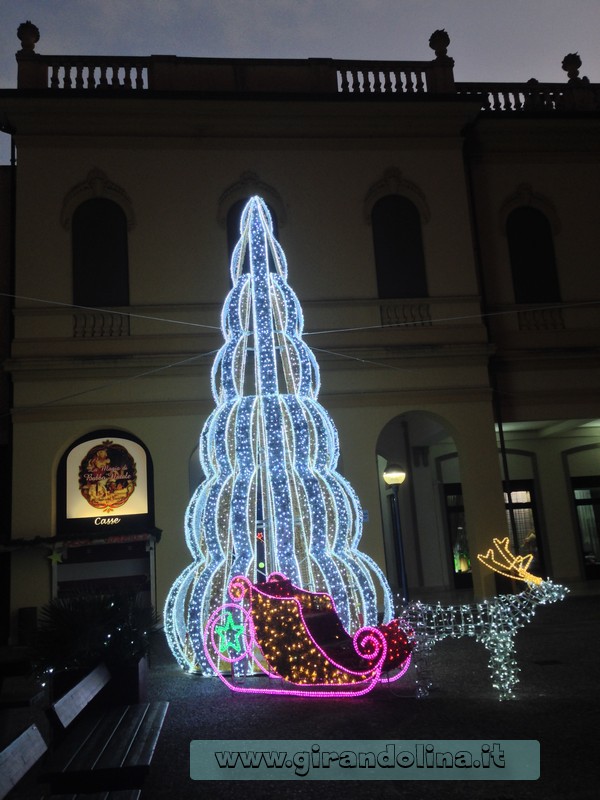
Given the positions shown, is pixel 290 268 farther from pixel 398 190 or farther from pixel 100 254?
pixel 100 254

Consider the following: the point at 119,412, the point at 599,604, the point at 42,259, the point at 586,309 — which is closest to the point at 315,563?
the point at 119,412

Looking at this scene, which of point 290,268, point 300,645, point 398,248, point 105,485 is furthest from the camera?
point 398,248

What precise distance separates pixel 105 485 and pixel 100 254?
4.67m

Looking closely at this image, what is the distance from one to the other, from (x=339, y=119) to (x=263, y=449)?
9.44 meters

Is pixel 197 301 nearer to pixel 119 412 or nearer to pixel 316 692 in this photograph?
pixel 119 412

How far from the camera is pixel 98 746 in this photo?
17.3 feet

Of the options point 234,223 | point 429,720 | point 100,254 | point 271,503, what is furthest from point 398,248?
point 429,720

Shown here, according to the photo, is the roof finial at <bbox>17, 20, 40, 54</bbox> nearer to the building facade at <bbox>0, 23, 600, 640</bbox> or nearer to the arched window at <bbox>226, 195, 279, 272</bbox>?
the building facade at <bbox>0, 23, 600, 640</bbox>

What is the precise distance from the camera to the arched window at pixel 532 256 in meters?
16.7

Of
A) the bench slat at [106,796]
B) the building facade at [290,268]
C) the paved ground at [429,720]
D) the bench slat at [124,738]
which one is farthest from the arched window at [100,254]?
the bench slat at [106,796]

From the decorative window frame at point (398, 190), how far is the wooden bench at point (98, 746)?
12.3m

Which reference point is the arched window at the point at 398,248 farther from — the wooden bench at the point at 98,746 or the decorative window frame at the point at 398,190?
the wooden bench at the point at 98,746

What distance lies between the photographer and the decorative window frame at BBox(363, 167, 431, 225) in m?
16.2

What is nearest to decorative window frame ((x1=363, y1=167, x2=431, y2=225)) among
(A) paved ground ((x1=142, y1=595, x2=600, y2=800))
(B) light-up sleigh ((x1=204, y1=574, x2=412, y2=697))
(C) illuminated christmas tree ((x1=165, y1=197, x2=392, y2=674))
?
(C) illuminated christmas tree ((x1=165, y1=197, x2=392, y2=674))
